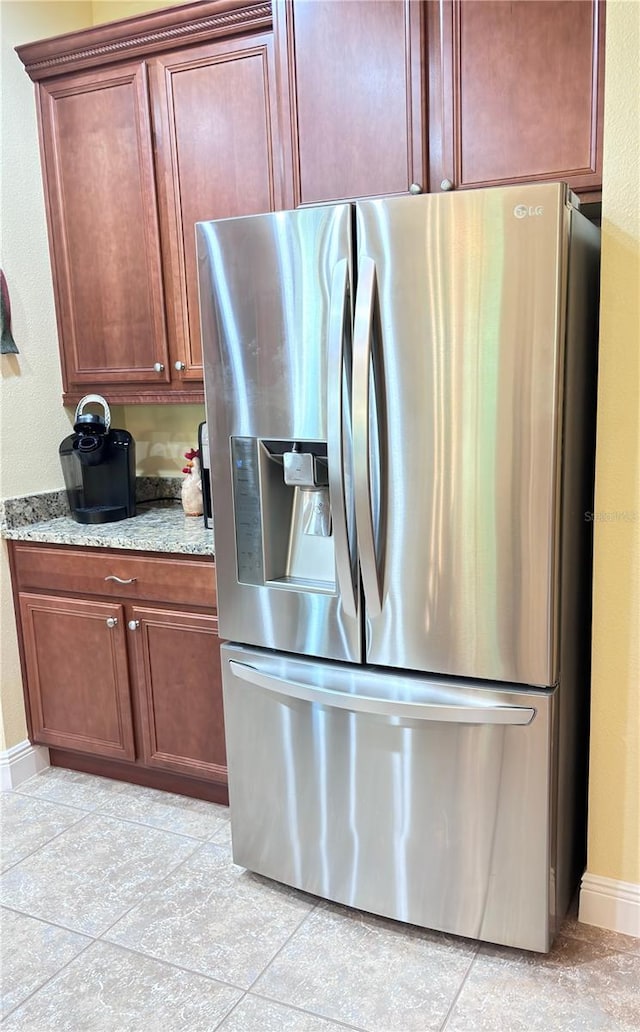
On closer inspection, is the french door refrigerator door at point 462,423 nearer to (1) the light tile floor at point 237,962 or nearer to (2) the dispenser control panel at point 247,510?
(2) the dispenser control panel at point 247,510

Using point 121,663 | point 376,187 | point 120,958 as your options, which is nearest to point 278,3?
point 376,187

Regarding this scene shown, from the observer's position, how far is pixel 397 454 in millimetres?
1822

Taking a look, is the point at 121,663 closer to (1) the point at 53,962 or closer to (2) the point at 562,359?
(1) the point at 53,962

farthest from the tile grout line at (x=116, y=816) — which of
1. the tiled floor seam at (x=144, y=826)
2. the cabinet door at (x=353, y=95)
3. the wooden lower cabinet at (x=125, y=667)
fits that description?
the cabinet door at (x=353, y=95)

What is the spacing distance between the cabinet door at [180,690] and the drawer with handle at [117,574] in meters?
0.07

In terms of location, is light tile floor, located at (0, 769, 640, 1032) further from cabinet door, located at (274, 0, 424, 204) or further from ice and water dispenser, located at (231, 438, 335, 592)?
cabinet door, located at (274, 0, 424, 204)

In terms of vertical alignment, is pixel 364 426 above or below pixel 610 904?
above

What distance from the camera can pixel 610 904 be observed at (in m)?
2.04

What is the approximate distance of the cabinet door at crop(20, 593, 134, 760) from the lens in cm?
273

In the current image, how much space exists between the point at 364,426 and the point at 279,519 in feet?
1.26

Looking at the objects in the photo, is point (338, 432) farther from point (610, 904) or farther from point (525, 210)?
point (610, 904)

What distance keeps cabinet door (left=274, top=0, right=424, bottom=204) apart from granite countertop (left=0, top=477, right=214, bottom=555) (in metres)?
1.06

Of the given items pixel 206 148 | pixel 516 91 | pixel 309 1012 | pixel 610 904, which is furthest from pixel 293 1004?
pixel 206 148

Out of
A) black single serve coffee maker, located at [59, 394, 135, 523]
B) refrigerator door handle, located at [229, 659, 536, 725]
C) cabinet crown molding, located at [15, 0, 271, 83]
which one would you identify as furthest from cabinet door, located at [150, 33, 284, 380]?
refrigerator door handle, located at [229, 659, 536, 725]
